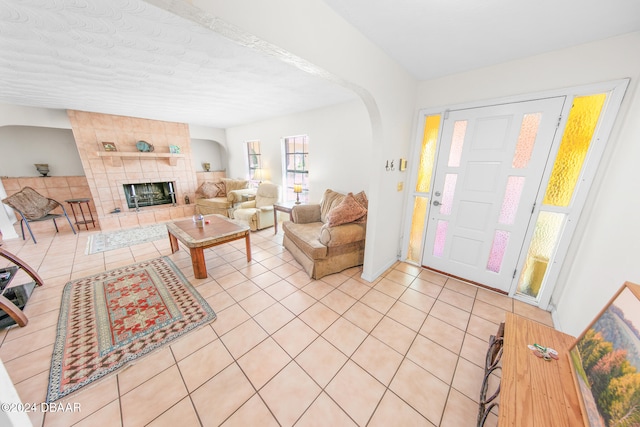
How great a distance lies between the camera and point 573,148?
1836mm

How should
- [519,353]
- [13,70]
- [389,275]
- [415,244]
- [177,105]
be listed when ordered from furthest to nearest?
[177,105]
[415,244]
[389,275]
[13,70]
[519,353]

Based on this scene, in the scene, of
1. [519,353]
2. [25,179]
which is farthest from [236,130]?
[519,353]

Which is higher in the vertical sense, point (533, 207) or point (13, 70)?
point (13, 70)

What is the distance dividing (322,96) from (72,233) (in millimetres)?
5470

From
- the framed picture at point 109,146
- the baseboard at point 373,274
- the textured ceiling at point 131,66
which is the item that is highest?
the textured ceiling at point 131,66

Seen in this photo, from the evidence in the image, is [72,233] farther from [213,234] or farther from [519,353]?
[519,353]

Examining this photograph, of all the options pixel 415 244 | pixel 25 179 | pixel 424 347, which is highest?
pixel 25 179

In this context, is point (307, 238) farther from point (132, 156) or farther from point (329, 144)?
point (132, 156)

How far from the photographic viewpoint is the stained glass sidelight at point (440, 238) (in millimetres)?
2577

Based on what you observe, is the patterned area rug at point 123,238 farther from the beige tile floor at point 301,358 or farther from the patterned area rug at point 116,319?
the patterned area rug at point 116,319

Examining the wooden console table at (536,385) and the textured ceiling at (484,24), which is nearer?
the wooden console table at (536,385)

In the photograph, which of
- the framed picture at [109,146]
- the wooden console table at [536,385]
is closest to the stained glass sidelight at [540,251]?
the wooden console table at [536,385]

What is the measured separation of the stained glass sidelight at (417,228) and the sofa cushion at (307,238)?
4.45 ft

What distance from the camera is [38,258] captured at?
301 cm
